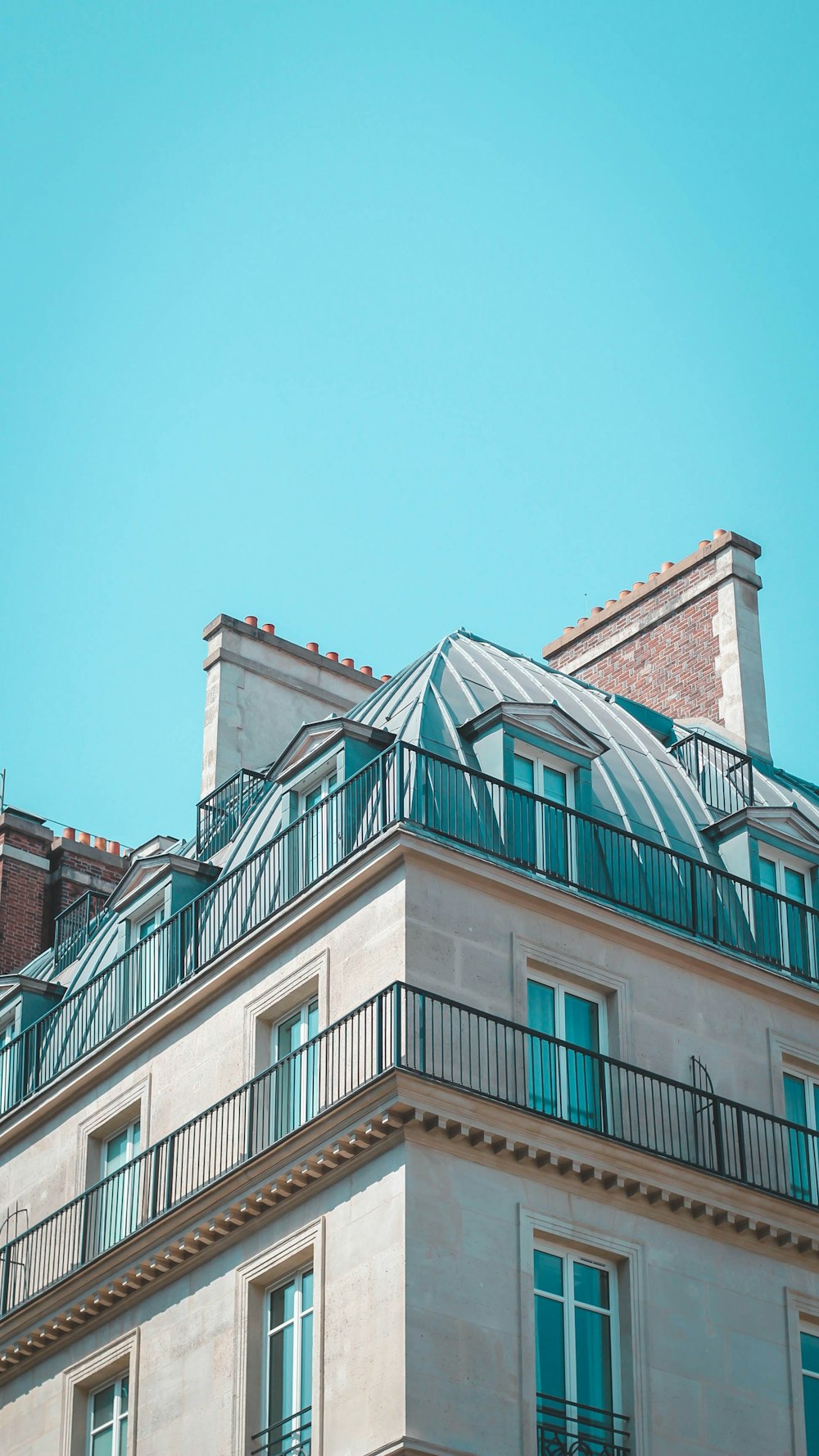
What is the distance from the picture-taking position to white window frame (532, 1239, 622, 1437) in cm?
2423

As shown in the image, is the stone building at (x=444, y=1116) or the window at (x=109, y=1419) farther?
the window at (x=109, y=1419)

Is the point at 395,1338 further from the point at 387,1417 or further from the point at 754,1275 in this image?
the point at 754,1275

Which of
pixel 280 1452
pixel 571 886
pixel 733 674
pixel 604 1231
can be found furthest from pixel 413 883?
pixel 733 674

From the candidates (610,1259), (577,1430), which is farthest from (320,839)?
(577,1430)

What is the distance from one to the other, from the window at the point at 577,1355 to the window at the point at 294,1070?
9.57 feet

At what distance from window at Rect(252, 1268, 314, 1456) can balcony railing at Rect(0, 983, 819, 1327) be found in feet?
4.74

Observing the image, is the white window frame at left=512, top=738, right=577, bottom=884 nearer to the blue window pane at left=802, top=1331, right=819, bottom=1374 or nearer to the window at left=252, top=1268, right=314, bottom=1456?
the window at left=252, top=1268, right=314, bottom=1456

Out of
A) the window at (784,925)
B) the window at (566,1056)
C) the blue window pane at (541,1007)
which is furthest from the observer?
the window at (784,925)

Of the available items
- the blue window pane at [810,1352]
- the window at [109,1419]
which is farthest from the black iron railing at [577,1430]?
the window at [109,1419]

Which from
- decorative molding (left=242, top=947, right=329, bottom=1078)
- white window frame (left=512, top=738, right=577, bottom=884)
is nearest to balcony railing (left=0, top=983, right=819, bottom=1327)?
decorative molding (left=242, top=947, right=329, bottom=1078)

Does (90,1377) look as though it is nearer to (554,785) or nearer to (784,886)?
(554,785)

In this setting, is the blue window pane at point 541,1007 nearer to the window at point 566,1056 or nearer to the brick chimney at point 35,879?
the window at point 566,1056

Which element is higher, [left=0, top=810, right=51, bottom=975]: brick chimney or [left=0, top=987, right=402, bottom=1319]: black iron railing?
[left=0, top=810, right=51, bottom=975]: brick chimney

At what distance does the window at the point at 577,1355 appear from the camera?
23.9 m
